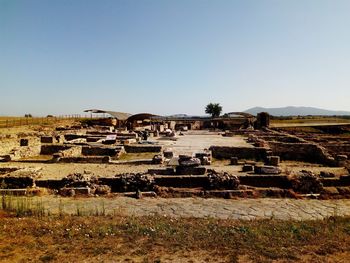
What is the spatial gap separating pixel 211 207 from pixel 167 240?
10.6 feet

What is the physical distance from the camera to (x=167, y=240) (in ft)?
22.3

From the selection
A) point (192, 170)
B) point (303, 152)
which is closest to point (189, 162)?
point (192, 170)

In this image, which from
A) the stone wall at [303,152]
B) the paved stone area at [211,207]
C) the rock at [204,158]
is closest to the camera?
the paved stone area at [211,207]

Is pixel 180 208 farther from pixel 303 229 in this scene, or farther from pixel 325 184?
pixel 325 184

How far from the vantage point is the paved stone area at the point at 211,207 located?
9.11 metres

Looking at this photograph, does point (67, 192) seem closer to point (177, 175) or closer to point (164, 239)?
point (177, 175)

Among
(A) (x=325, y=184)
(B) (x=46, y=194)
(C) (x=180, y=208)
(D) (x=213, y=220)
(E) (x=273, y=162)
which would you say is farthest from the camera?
(E) (x=273, y=162)

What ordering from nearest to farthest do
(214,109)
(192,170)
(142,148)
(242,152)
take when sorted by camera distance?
(192,170), (242,152), (142,148), (214,109)

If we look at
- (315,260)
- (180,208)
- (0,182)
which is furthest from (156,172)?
(315,260)

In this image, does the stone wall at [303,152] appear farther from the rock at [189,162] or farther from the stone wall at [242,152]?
the rock at [189,162]

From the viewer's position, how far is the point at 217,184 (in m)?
11.6

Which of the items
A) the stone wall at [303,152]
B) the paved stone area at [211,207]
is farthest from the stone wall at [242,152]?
the paved stone area at [211,207]

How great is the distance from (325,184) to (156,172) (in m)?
6.15

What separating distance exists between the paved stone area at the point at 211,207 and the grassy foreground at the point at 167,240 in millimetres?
837
